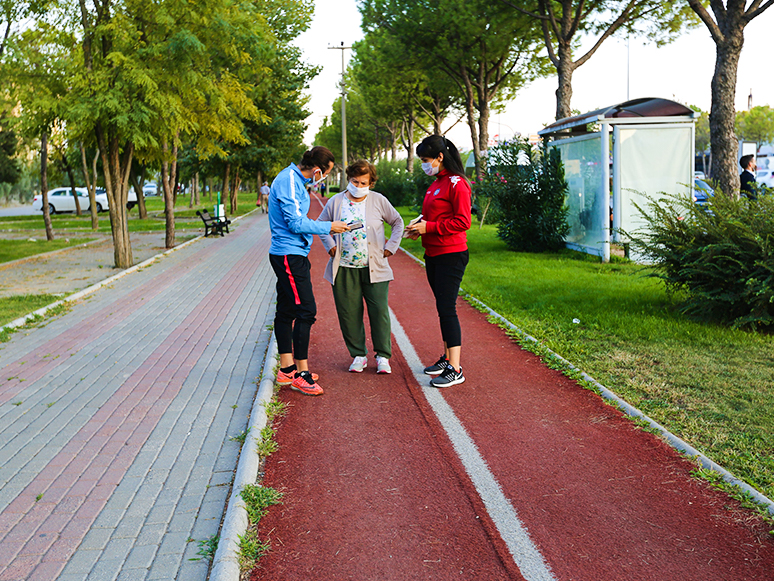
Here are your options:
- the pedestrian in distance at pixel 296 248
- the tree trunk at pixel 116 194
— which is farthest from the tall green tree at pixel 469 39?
the pedestrian in distance at pixel 296 248

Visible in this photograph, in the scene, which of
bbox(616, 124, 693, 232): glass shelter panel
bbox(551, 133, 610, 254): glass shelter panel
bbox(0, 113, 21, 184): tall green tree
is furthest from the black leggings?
bbox(0, 113, 21, 184): tall green tree

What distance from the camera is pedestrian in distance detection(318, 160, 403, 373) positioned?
628cm

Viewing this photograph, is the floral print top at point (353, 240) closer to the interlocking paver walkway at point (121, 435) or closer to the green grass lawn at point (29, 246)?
the interlocking paver walkway at point (121, 435)

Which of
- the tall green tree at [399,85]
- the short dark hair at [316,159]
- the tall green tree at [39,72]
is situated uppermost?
the tall green tree at [399,85]

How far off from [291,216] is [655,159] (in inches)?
390

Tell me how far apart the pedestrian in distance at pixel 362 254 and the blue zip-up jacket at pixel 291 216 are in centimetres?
42

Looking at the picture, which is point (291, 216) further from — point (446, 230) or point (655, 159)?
point (655, 159)

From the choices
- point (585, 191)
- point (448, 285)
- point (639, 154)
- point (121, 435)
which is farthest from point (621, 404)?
point (585, 191)

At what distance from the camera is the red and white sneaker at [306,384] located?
6.04 meters

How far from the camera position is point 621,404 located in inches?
217

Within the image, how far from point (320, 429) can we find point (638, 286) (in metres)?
7.08

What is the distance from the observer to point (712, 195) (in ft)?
27.8

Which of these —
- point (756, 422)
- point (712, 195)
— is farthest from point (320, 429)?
point (712, 195)

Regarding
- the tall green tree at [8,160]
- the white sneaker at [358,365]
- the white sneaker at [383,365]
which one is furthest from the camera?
the tall green tree at [8,160]
